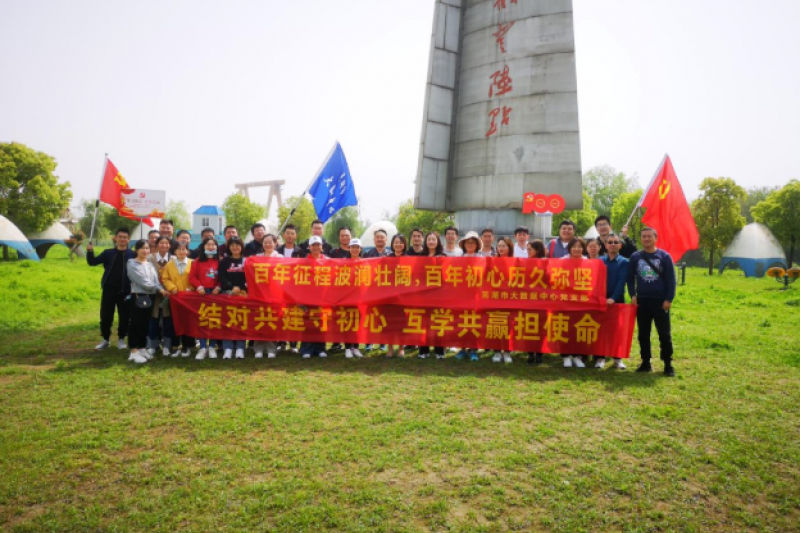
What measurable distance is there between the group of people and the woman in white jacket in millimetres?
14

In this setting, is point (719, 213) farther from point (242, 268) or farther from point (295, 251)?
point (242, 268)

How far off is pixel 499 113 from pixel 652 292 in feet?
32.5

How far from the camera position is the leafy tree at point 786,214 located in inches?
1352

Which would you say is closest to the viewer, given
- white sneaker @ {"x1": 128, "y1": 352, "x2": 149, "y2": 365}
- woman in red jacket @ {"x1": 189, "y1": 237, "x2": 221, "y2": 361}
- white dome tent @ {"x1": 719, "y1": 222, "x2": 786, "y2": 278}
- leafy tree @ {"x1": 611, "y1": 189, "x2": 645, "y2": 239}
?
white sneaker @ {"x1": 128, "y1": 352, "x2": 149, "y2": 365}

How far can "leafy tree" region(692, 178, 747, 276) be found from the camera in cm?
3481

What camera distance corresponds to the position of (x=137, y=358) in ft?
23.5

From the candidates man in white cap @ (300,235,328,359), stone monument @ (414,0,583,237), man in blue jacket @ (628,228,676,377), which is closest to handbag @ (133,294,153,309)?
man in white cap @ (300,235,328,359)

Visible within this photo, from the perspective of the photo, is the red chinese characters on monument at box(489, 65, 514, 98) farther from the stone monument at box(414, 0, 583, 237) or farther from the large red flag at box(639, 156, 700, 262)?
the large red flag at box(639, 156, 700, 262)

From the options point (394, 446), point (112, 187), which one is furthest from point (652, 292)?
point (112, 187)

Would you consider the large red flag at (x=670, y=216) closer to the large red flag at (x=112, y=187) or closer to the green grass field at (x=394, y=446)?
the green grass field at (x=394, y=446)

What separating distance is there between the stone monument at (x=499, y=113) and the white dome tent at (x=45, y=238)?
115 feet

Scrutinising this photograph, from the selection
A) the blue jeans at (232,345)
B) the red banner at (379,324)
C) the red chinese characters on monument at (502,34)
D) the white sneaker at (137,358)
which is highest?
the red chinese characters on monument at (502,34)

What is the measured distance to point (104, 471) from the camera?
383 cm

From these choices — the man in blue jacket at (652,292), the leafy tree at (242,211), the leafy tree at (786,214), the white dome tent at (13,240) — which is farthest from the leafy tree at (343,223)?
the man in blue jacket at (652,292)
